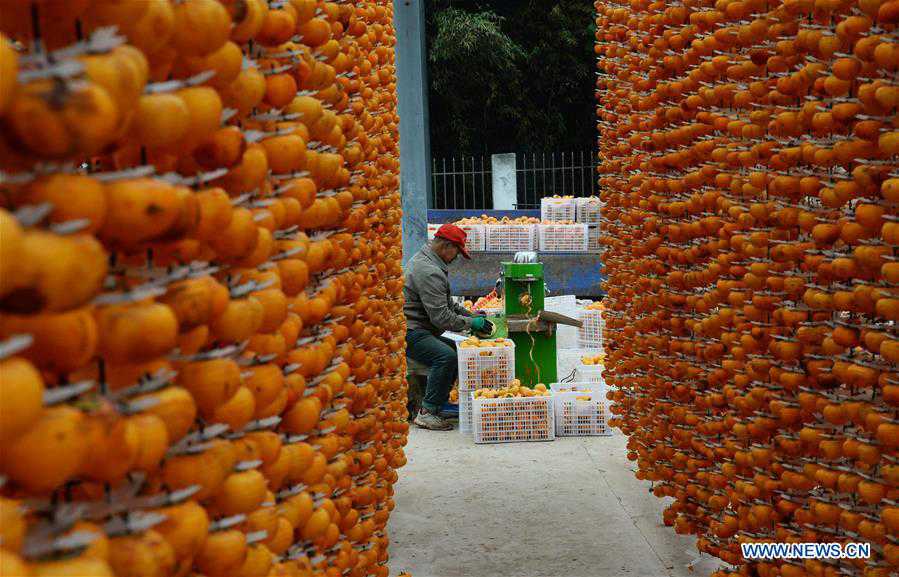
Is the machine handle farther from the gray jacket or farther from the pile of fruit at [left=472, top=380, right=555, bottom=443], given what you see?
the pile of fruit at [left=472, top=380, right=555, bottom=443]

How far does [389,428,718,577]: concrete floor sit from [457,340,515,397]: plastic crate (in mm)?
643

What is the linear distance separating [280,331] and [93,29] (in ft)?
3.17

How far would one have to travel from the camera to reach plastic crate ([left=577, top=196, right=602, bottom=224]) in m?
11.6

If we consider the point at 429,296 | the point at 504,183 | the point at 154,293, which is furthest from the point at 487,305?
the point at 154,293

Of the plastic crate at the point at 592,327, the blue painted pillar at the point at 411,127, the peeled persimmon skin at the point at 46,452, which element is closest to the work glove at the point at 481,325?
the blue painted pillar at the point at 411,127

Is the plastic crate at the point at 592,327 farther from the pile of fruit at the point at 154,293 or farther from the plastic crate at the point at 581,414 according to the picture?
the pile of fruit at the point at 154,293

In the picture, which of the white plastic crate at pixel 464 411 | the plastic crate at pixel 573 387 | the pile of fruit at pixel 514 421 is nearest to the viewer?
the pile of fruit at pixel 514 421

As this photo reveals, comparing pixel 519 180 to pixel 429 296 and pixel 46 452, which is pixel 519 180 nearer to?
pixel 429 296

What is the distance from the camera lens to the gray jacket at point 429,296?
24.1 feet

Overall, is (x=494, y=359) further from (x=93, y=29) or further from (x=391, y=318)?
(x=93, y=29)

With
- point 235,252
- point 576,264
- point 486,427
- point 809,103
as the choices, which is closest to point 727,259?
point 809,103

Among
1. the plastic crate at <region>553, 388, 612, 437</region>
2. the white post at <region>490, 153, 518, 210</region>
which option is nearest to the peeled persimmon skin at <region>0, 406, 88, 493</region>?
the plastic crate at <region>553, 388, 612, 437</region>

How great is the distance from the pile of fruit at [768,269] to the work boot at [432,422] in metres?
2.77

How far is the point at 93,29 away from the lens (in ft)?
3.65
